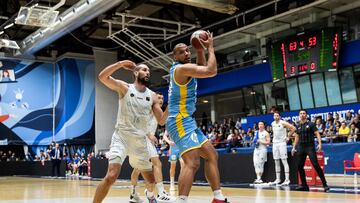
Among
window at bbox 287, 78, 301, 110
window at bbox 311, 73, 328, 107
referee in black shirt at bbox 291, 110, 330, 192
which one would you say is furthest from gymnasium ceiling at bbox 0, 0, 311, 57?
referee in black shirt at bbox 291, 110, 330, 192

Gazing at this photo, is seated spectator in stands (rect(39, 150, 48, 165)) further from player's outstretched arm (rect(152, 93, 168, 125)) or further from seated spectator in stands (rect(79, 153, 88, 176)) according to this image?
player's outstretched arm (rect(152, 93, 168, 125))

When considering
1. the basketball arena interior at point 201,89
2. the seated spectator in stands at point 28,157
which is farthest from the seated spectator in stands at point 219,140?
the seated spectator in stands at point 28,157

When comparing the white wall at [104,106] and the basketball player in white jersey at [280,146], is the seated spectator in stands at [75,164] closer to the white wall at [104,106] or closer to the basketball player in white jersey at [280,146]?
the white wall at [104,106]

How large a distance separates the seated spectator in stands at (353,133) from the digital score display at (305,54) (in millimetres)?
3985

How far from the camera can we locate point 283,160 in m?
13.0

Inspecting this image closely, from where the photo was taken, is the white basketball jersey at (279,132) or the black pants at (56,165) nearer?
the white basketball jersey at (279,132)

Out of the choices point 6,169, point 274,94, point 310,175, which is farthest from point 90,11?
point 6,169

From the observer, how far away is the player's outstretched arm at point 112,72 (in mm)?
5759

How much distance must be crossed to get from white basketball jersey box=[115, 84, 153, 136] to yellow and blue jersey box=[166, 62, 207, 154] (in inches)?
38.6

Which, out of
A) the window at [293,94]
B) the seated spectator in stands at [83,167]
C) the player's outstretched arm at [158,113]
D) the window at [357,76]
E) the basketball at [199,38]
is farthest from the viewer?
the seated spectator in stands at [83,167]

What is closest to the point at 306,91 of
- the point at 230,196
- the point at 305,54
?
the point at 305,54

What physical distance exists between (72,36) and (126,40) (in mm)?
3544

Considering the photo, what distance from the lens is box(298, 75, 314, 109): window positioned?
20975 mm

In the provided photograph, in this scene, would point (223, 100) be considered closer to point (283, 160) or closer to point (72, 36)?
point (72, 36)
